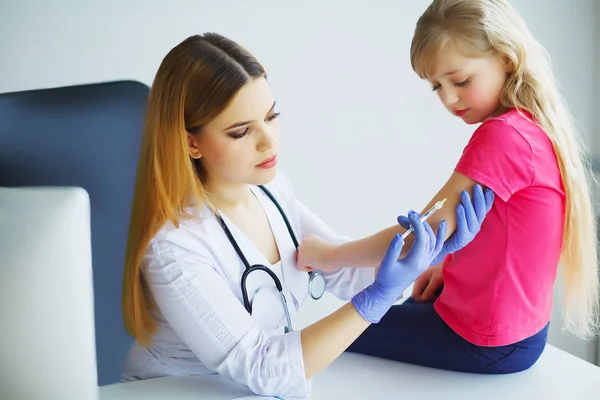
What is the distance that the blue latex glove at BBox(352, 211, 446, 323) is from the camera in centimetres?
128

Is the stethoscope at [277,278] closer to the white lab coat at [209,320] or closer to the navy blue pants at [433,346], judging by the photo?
the white lab coat at [209,320]

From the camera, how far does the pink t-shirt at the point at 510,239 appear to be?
132 centimetres

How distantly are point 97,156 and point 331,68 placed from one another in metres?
0.93

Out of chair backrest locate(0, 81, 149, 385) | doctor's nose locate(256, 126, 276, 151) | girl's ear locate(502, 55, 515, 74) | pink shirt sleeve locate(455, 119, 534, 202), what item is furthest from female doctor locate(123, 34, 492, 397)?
girl's ear locate(502, 55, 515, 74)

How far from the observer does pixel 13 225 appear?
3.32 feet

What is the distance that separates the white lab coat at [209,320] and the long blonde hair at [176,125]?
43 millimetres

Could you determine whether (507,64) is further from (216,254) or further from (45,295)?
(45,295)

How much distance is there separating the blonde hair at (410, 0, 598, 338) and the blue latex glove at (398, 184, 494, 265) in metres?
0.19

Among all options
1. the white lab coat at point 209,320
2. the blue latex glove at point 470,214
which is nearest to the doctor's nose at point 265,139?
the white lab coat at point 209,320

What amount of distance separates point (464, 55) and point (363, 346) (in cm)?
75

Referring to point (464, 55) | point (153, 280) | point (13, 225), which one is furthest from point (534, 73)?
point (13, 225)

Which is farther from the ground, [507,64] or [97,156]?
[507,64]

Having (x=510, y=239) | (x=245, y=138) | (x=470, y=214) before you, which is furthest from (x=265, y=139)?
(x=510, y=239)

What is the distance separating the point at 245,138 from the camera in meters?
1.38
